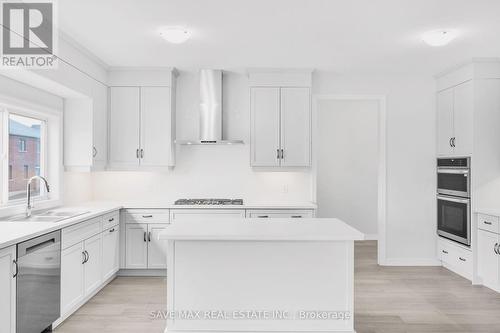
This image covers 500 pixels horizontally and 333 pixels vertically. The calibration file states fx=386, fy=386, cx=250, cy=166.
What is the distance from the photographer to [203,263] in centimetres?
275

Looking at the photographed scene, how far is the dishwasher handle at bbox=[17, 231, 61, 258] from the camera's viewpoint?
2.58m

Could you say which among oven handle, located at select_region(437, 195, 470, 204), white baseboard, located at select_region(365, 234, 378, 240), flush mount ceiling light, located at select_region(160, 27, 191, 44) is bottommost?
white baseboard, located at select_region(365, 234, 378, 240)

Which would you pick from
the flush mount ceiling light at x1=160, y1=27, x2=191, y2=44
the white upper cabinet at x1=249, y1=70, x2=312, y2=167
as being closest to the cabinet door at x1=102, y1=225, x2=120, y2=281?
the white upper cabinet at x1=249, y1=70, x2=312, y2=167

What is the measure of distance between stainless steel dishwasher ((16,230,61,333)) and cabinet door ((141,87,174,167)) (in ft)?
6.52

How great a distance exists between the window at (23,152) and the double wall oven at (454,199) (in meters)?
4.77

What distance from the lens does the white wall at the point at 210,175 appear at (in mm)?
5184

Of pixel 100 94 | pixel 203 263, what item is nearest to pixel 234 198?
pixel 100 94

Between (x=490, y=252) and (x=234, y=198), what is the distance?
3022 millimetres

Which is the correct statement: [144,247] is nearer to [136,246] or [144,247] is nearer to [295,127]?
[136,246]

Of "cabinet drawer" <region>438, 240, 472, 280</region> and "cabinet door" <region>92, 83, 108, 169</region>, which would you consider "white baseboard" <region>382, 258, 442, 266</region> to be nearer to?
"cabinet drawer" <region>438, 240, 472, 280</region>

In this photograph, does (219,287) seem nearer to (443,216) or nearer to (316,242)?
(316,242)

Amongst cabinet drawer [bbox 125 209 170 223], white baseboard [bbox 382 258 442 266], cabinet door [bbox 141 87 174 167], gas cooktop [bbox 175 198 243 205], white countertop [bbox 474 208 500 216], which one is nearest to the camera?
white countertop [bbox 474 208 500 216]

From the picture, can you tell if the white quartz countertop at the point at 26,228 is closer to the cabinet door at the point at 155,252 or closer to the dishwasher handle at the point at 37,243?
the dishwasher handle at the point at 37,243

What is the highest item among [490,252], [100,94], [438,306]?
[100,94]
